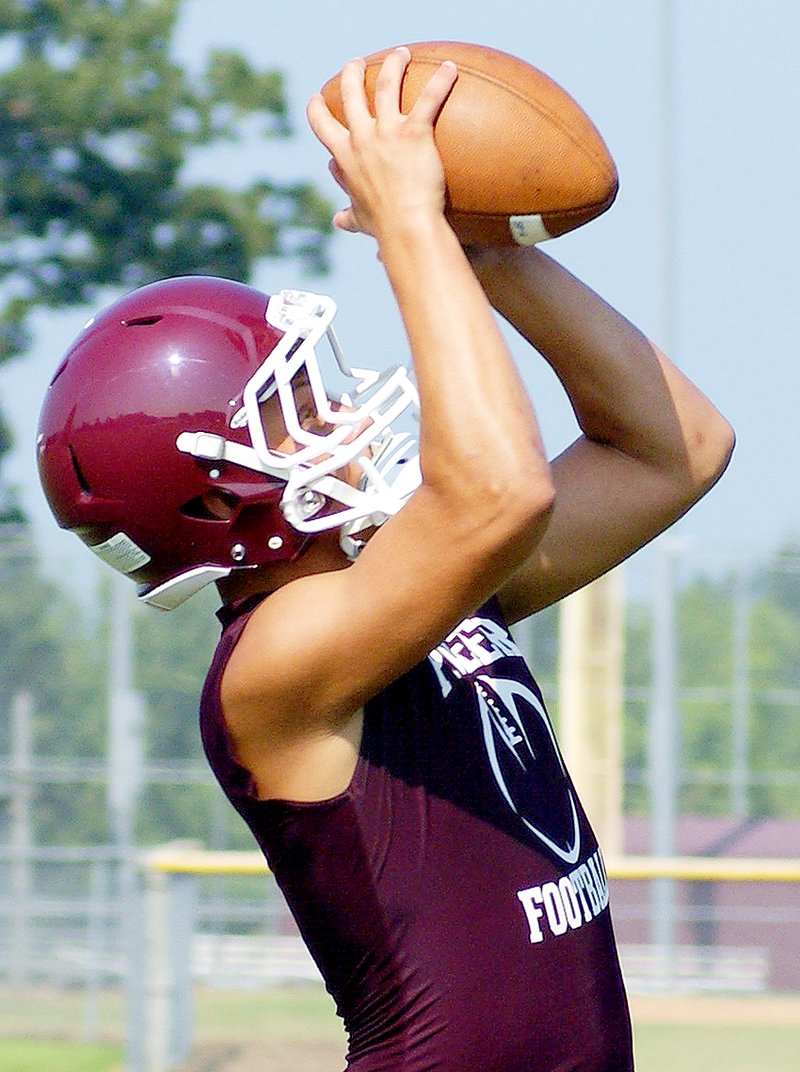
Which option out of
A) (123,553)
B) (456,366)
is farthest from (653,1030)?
(456,366)

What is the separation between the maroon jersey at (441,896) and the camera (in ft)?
7.32

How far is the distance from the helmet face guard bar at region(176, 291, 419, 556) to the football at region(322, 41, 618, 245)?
0.24 m

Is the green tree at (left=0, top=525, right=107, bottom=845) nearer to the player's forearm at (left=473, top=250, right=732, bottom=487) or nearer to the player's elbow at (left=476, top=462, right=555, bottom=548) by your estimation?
the player's forearm at (left=473, top=250, right=732, bottom=487)

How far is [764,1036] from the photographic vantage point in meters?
7.04

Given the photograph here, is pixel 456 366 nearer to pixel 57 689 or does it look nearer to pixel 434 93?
pixel 434 93

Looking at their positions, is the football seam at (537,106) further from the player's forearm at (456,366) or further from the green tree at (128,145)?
the green tree at (128,145)

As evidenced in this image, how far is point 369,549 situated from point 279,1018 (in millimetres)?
5633

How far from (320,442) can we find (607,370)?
1.78 feet

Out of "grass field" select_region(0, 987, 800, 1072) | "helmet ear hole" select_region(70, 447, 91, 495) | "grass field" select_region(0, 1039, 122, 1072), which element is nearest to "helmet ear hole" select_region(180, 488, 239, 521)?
"helmet ear hole" select_region(70, 447, 91, 495)

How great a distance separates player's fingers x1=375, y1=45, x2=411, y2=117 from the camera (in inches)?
88.5

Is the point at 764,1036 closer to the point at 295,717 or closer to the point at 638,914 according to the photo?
the point at 638,914

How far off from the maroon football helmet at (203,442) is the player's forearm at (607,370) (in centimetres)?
28

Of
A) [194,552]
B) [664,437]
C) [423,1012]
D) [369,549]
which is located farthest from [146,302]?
[423,1012]

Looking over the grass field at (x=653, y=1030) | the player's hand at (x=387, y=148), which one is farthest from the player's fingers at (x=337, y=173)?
the grass field at (x=653, y=1030)
